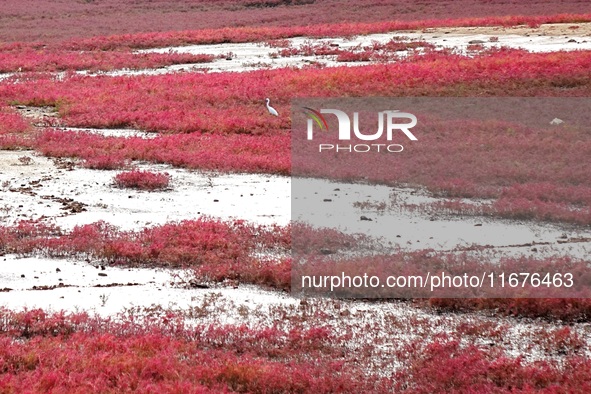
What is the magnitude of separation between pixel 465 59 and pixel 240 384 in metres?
29.5

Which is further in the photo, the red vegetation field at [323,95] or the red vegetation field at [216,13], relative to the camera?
the red vegetation field at [216,13]

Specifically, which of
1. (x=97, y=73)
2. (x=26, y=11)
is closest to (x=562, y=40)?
(x=97, y=73)

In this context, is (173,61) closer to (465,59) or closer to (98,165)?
(465,59)

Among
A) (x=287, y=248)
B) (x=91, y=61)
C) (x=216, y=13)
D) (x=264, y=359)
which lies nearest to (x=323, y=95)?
(x=287, y=248)

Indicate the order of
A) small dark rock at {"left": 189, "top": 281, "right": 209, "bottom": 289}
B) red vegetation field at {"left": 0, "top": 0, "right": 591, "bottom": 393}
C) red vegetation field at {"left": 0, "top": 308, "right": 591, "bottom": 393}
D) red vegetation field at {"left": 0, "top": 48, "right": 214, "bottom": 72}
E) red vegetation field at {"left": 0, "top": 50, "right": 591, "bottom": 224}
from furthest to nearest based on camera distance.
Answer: red vegetation field at {"left": 0, "top": 48, "right": 214, "bottom": 72}
red vegetation field at {"left": 0, "top": 50, "right": 591, "bottom": 224}
small dark rock at {"left": 189, "top": 281, "right": 209, "bottom": 289}
red vegetation field at {"left": 0, "top": 0, "right": 591, "bottom": 393}
red vegetation field at {"left": 0, "top": 308, "right": 591, "bottom": 393}

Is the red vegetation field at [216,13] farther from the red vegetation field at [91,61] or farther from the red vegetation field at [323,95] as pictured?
the red vegetation field at [323,95]

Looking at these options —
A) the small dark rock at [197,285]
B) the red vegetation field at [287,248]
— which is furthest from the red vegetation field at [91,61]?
the small dark rock at [197,285]

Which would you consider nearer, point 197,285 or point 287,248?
→ point 197,285

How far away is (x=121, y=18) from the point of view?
2926 inches

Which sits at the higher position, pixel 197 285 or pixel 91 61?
pixel 197 285

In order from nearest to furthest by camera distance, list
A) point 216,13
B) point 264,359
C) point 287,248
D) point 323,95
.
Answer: point 264,359, point 287,248, point 323,95, point 216,13

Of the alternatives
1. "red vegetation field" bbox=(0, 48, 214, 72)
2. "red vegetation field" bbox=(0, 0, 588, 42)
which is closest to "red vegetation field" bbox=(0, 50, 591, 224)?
"red vegetation field" bbox=(0, 48, 214, 72)

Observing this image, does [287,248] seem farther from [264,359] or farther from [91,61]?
→ [91,61]

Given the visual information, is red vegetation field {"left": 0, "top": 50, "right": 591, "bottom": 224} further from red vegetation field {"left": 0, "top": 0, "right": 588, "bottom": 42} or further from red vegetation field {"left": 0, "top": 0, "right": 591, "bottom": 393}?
red vegetation field {"left": 0, "top": 0, "right": 588, "bottom": 42}
